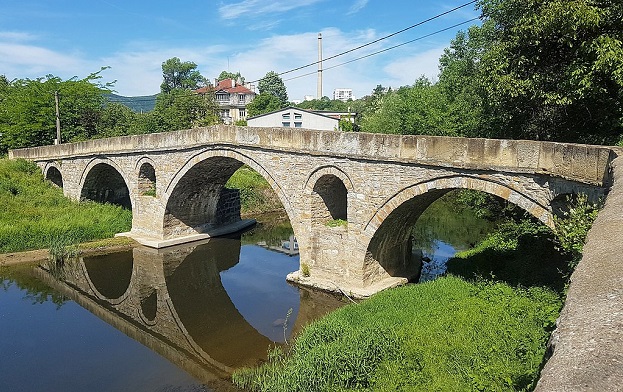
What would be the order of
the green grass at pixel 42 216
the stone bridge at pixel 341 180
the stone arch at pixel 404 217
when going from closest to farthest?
the stone bridge at pixel 341 180, the stone arch at pixel 404 217, the green grass at pixel 42 216

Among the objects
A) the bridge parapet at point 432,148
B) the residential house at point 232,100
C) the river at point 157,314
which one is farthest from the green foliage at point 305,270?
the residential house at point 232,100

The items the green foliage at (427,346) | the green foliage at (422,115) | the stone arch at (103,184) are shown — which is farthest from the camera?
the green foliage at (422,115)

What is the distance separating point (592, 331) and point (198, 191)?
1783cm

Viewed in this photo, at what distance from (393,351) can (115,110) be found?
34.7 metres

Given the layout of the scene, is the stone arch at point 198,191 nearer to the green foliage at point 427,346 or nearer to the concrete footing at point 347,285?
the concrete footing at point 347,285

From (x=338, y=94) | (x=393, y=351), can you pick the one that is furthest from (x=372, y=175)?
(x=338, y=94)

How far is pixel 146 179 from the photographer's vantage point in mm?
19531

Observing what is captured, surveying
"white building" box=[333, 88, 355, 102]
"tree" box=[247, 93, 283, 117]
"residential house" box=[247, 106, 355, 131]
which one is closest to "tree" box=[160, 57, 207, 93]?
"tree" box=[247, 93, 283, 117]

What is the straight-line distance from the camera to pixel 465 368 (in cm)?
672

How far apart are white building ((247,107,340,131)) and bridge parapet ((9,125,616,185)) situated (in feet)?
73.6

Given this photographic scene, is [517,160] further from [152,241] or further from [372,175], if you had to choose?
[152,241]

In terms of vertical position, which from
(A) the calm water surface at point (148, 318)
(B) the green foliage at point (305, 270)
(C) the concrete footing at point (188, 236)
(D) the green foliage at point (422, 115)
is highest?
(D) the green foliage at point (422, 115)

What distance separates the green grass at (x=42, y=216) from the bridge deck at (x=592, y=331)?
19.0m

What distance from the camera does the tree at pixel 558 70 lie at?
31.7 feet
